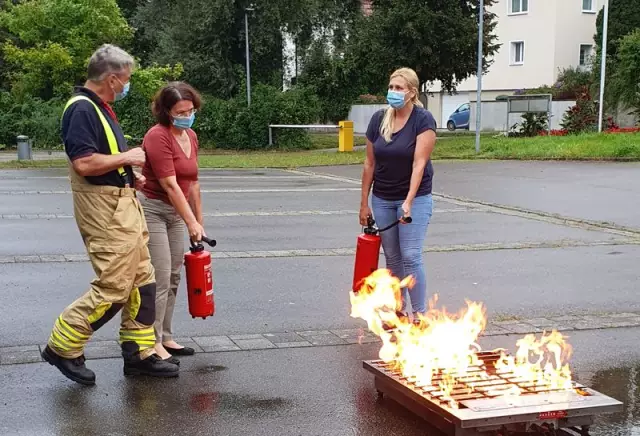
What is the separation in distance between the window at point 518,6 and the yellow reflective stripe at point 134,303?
4402 cm

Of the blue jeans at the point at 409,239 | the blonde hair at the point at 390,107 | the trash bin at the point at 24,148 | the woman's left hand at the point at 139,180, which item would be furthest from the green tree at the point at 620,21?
the woman's left hand at the point at 139,180

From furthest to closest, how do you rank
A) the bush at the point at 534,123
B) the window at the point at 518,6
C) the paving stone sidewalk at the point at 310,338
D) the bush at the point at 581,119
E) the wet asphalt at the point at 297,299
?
1. the window at the point at 518,6
2. the bush at the point at 534,123
3. the bush at the point at 581,119
4. the paving stone sidewalk at the point at 310,338
5. the wet asphalt at the point at 297,299

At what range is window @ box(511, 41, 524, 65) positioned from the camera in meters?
46.3

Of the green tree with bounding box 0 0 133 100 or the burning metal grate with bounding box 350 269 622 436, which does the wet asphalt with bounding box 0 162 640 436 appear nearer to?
the burning metal grate with bounding box 350 269 622 436

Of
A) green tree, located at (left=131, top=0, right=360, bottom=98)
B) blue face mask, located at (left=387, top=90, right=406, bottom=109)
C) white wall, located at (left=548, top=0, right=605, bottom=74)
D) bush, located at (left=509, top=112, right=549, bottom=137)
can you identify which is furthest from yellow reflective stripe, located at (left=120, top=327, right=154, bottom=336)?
white wall, located at (left=548, top=0, right=605, bottom=74)

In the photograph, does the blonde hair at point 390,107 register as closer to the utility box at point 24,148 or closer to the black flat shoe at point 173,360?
the black flat shoe at point 173,360

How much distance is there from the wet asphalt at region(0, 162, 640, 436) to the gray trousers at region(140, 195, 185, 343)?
0.46 metres

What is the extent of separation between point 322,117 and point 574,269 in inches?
1431

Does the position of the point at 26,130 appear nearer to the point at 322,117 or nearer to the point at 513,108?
the point at 322,117

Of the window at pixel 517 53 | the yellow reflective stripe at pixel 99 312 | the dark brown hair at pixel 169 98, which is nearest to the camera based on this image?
the yellow reflective stripe at pixel 99 312

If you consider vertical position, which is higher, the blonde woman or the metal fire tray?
the blonde woman

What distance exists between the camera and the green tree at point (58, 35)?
33812 mm

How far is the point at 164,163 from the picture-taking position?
5301 millimetres

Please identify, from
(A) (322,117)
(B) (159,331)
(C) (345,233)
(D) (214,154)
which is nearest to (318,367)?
(B) (159,331)
